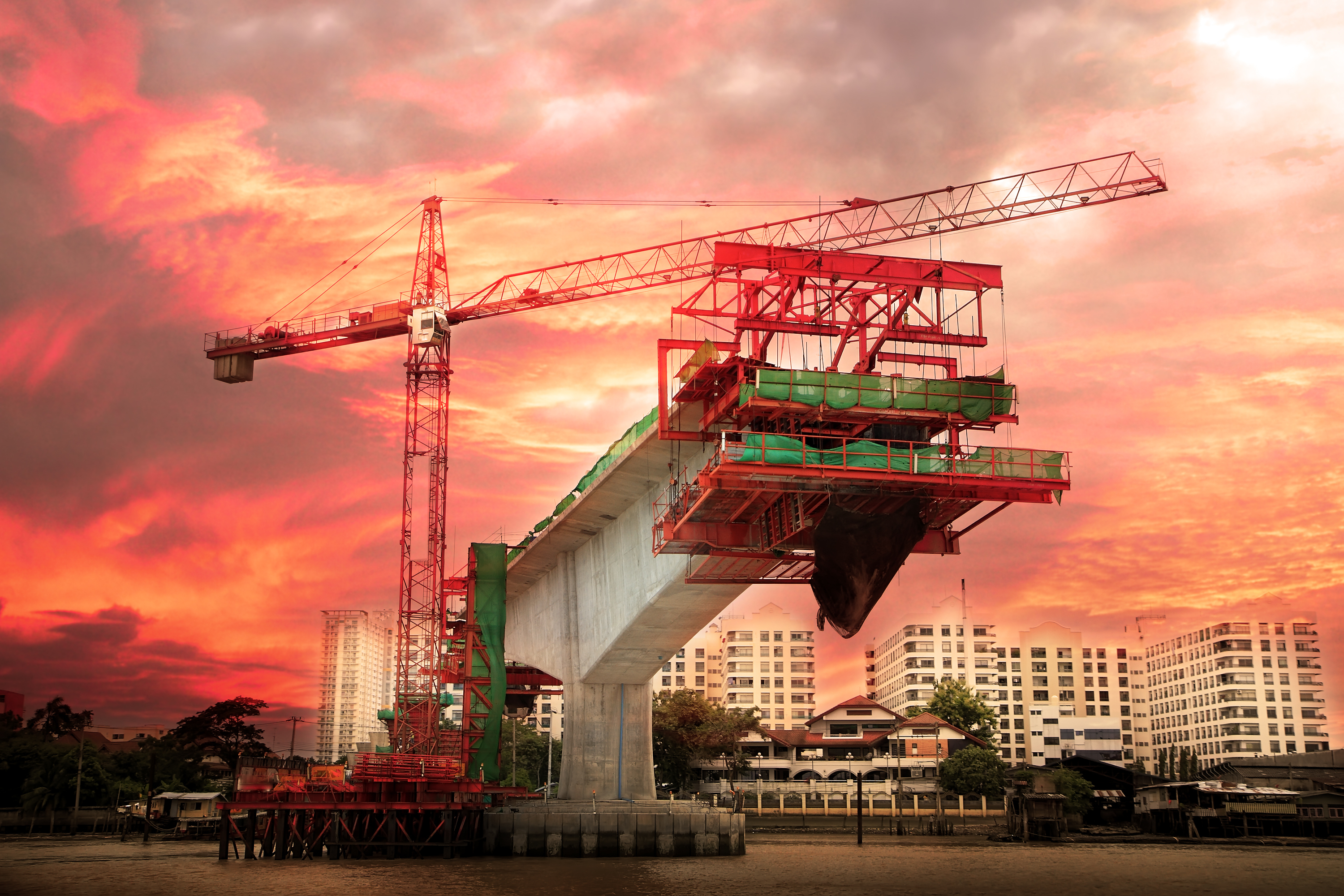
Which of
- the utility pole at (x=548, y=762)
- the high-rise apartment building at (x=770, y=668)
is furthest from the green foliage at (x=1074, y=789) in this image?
the high-rise apartment building at (x=770, y=668)

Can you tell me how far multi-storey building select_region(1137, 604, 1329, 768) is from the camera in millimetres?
164250

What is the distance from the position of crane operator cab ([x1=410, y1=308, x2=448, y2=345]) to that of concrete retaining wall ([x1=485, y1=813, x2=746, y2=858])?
37259mm

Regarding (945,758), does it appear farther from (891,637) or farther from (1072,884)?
(891,637)

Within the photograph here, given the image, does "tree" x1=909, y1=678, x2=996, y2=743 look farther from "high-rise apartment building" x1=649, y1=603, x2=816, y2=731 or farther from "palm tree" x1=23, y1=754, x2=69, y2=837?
"palm tree" x1=23, y1=754, x2=69, y2=837

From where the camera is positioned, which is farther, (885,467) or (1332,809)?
(1332,809)

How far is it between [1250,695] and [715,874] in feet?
455

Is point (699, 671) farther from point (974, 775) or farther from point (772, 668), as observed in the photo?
point (974, 775)

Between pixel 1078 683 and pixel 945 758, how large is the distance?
76.4 m

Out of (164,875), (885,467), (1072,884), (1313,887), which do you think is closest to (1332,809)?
(1313,887)

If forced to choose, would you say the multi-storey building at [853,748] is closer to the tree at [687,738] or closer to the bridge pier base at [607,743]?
the tree at [687,738]

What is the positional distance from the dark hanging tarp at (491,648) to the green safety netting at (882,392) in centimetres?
2964

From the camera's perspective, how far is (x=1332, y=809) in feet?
273

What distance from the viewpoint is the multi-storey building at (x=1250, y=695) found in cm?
16425

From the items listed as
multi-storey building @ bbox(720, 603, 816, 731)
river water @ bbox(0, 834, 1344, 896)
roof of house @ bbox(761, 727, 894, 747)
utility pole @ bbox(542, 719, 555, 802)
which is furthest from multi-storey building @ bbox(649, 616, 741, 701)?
river water @ bbox(0, 834, 1344, 896)
